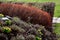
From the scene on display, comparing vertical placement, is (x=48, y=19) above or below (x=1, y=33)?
below

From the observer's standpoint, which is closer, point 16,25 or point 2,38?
point 2,38

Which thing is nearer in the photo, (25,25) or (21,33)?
(21,33)

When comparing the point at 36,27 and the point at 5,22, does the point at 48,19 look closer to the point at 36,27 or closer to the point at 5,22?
the point at 36,27

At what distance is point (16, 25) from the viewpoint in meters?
6.46

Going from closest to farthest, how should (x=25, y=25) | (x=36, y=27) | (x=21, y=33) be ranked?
(x=21, y=33)
(x=25, y=25)
(x=36, y=27)

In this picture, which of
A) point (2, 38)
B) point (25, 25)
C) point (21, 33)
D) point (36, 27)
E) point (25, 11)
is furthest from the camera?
point (25, 11)

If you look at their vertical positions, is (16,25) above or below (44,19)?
above

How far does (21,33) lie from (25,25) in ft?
2.07

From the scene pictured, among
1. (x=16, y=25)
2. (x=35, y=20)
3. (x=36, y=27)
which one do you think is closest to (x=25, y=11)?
(x=35, y=20)

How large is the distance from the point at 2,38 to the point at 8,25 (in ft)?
2.37

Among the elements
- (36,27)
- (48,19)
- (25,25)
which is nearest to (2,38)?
(25,25)

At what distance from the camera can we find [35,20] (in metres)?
8.19

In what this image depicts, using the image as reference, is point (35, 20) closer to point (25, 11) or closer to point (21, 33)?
point (25, 11)

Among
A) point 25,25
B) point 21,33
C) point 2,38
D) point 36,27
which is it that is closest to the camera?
point 2,38
